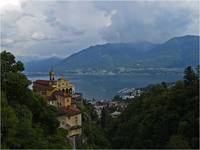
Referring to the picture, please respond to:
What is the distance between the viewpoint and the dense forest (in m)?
12.6

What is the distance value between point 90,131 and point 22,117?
40.5 ft

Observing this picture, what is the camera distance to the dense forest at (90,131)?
12.6m

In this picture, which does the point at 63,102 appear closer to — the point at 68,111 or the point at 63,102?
the point at 63,102

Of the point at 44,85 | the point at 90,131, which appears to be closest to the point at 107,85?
the point at 44,85

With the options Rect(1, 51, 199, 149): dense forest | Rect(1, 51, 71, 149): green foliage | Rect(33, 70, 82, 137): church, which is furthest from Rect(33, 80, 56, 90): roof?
Rect(1, 51, 71, 149): green foliage

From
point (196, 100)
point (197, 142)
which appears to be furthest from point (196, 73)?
point (197, 142)

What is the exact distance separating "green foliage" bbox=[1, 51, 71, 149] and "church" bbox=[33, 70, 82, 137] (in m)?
6.18

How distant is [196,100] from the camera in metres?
18.8

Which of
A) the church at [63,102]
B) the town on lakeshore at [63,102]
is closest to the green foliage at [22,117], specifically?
the town on lakeshore at [63,102]

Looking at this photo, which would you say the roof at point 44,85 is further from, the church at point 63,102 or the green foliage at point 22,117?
the green foliage at point 22,117

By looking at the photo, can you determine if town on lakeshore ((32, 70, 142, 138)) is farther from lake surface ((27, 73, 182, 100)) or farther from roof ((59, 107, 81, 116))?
lake surface ((27, 73, 182, 100))

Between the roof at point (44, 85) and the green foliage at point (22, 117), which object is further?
the roof at point (44, 85)

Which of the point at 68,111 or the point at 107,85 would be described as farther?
the point at 107,85

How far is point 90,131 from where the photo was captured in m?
26.8
